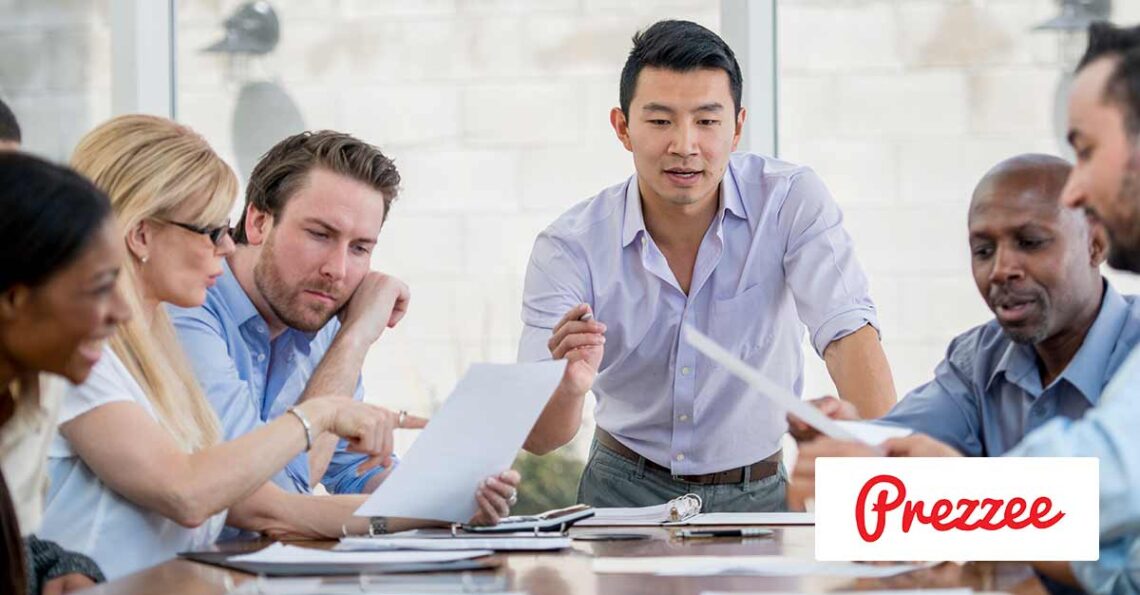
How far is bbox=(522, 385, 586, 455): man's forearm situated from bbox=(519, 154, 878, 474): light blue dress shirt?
0.18 metres

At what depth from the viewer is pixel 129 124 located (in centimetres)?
236

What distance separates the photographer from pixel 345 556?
1.95 meters

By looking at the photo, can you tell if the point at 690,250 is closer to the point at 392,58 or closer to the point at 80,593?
the point at 392,58

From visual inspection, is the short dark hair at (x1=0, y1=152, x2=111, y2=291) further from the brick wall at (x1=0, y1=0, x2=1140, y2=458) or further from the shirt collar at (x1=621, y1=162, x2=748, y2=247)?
the brick wall at (x1=0, y1=0, x2=1140, y2=458)

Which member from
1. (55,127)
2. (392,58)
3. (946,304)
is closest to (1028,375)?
(946,304)

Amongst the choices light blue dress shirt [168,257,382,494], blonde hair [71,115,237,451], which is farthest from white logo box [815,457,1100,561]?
light blue dress shirt [168,257,382,494]

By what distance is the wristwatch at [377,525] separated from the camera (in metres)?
2.29

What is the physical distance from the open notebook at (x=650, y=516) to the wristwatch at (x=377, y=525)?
327 millimetres

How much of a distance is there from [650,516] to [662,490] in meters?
0.69

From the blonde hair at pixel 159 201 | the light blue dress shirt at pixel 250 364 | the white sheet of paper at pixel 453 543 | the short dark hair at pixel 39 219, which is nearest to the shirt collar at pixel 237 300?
the light blue dress shirt at pixel 250 364

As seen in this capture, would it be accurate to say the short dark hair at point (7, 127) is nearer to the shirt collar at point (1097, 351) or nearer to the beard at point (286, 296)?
the beard at point (286, 296)

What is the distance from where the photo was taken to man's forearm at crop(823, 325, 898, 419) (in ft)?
9.64

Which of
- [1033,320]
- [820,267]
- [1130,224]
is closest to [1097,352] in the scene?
[1033,320]

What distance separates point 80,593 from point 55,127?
3.02 metres
